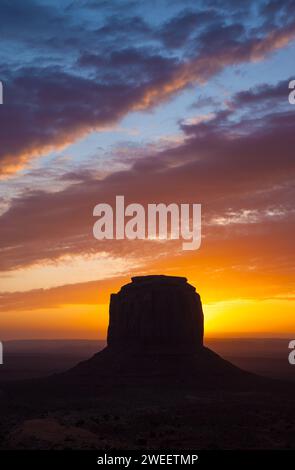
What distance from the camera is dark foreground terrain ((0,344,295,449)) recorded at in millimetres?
Result: 49328

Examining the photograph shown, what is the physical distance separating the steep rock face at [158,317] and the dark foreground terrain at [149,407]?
370 centimetres

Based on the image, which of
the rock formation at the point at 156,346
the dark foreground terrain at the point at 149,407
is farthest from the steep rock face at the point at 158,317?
the dark foreground terrain at the point at 149,407

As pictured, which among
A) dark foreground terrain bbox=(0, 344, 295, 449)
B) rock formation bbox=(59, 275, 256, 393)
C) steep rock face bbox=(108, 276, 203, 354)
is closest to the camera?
dark foreground terrain bbox=(0, 344, 295, 449)

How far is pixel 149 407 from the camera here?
69938 millimetres

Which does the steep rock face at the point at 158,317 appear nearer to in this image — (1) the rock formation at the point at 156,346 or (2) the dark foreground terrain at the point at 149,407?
(1) the rock formation at the point at 156,346

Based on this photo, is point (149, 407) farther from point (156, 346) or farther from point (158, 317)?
point (158, 317)

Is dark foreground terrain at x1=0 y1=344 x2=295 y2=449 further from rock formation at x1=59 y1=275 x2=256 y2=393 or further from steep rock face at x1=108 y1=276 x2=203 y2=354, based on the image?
steep rock face at x1=108 y1=276 x2=203 y2=354

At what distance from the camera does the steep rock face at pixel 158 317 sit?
96250 millimetres

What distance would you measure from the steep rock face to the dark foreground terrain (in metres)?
3.70

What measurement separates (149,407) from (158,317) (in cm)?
2792

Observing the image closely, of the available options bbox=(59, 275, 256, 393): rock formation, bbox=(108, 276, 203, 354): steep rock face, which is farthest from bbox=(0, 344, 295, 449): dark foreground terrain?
bbox=(108, 276, 203, 354): steep rock face

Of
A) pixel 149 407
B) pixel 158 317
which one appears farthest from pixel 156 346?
pixel 149 407
